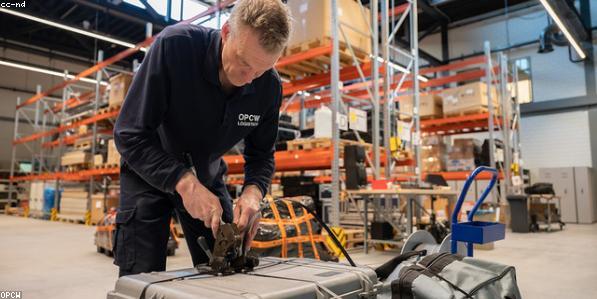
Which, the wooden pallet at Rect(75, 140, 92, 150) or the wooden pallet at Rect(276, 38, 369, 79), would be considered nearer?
the wooden pallet at Rect(276, 38, 369, 79)

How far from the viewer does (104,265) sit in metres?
4.37

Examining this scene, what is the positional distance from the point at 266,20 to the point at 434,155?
9.10 metres

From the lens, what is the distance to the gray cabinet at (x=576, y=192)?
11.9 meters

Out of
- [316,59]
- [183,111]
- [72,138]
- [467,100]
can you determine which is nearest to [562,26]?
[467,100]

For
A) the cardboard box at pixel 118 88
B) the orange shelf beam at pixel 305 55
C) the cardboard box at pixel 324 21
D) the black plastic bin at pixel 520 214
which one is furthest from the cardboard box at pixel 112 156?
the black plastic bin at pixel 520 214

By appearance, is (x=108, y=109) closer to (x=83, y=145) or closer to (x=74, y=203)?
(x=83, y=145)

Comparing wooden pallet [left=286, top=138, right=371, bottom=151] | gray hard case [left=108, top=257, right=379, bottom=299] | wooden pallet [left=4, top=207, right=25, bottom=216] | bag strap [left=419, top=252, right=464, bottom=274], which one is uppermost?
wooden pallet [left=286, top=138, right=371, bottom=151]

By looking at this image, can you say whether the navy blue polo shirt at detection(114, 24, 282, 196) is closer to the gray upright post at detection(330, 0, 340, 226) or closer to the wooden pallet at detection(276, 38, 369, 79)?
the gray upright post at detection(330, 0, 340, 226)

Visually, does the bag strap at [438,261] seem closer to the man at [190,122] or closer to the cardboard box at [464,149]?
the man at [190,122]

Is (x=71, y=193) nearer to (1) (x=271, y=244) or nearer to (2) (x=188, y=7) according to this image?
(2) (x=188, y=7)

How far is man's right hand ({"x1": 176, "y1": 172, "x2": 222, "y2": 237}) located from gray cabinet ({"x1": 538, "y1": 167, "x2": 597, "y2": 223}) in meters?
13.5

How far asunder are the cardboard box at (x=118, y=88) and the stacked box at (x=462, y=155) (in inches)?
286

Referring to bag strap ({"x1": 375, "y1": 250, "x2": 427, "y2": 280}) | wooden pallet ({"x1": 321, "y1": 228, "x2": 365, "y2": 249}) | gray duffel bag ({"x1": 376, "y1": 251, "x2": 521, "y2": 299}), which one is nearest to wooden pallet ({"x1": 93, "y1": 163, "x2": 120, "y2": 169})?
wooden pallet ({"x1": 321, "y1": 228, "x2": 365, "y2": 249})

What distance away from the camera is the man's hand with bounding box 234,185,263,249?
1.31m
